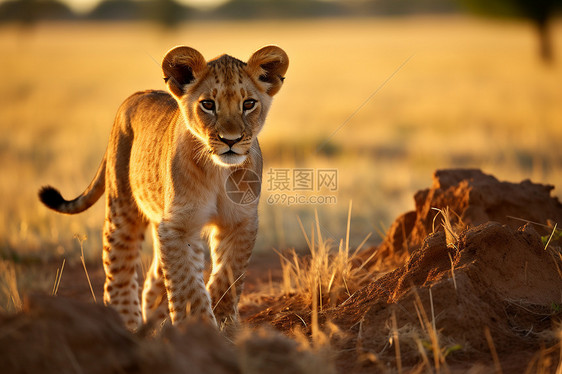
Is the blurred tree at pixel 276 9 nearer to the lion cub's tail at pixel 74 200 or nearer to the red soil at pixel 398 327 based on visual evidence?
the lion cub's tail at pixel 74 200

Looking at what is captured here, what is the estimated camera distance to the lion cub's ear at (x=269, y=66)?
4723 millimetres

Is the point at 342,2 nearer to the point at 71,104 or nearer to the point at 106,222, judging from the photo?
the point at 71,104

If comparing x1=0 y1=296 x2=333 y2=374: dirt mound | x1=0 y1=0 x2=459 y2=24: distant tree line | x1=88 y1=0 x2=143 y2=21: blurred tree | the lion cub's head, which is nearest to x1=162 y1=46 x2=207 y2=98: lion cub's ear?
the lion cub's head

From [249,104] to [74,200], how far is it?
215 centimetres

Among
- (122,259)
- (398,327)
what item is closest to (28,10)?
(122,259)

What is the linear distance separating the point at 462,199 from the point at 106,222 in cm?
296

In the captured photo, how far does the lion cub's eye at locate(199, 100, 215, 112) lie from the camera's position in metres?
4.49

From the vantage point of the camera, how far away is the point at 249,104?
459 cm

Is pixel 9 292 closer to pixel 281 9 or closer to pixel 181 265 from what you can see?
pixel 181 265

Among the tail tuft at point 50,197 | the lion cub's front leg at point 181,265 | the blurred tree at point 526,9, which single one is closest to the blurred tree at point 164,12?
the blurred tree at point 526,9

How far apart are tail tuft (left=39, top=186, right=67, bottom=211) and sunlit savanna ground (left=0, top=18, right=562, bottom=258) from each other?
69.5 inches

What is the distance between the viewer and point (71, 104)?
2445cm

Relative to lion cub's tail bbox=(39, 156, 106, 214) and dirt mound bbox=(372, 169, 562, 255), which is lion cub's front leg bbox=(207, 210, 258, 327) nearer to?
dirt mound bbox=(372, 169, 562, 255)

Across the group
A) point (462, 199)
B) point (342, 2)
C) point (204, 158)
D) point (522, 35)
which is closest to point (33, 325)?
point (204, 158)
